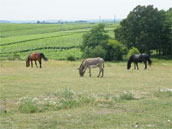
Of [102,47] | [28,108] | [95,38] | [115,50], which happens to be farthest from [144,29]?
[28,108]

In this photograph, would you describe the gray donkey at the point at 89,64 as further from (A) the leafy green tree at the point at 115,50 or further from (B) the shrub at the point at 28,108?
(A) the leafy green tree at the point at 115,50

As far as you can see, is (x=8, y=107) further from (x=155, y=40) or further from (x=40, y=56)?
(x=155, y=40)

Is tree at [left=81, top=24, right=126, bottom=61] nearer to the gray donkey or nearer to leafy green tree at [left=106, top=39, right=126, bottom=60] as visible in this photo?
leafy green tree at [left=106, top=39, right=126, bottom=60]

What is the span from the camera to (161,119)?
9.07 meters

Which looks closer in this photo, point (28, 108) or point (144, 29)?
point (28, 108)

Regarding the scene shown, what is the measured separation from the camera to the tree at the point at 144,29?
189ft

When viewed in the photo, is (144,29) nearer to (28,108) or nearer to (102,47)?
(102,47)

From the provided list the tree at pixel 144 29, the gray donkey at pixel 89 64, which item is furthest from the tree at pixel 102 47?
the gray donkey at pixel 89 64

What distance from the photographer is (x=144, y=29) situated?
5869cm

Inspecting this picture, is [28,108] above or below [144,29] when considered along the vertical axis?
below

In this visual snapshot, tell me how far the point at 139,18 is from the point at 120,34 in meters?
4.78

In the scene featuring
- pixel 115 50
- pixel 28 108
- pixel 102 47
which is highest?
pixel 28 108

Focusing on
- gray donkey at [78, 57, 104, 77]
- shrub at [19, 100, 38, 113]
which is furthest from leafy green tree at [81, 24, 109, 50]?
shrub at [19, 100, 38, 113]

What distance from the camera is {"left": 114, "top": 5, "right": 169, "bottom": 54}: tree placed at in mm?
57625
